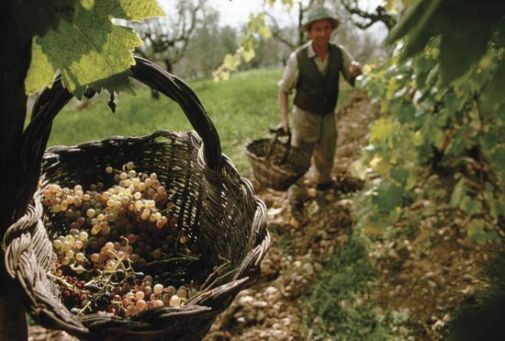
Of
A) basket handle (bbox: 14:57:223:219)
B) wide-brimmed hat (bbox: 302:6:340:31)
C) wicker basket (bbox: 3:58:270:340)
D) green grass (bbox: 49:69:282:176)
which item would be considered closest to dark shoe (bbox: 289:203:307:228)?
green grass (bbox: 49:69:282:176)

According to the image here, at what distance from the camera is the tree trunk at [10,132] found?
0.64m

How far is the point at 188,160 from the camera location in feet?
A: 5.35

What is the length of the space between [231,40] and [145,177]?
102ft

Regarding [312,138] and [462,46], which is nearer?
[462,46]

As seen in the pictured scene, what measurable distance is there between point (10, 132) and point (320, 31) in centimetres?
382

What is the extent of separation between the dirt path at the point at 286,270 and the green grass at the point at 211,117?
132cm

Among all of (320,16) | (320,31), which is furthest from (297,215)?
(320,16)

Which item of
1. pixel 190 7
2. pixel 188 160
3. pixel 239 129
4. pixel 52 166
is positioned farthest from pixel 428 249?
pixel 190 7

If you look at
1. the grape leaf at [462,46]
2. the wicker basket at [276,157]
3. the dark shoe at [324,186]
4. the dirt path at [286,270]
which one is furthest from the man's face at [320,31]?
the grape leaf at [462,46]

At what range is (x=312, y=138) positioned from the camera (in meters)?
4.63

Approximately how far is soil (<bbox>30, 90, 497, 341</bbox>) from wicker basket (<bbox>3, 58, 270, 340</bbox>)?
1.58 meters

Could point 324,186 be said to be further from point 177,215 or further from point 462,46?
point 462,46

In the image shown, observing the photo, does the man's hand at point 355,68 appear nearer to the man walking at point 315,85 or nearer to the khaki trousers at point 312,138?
the man walking at point 315,85

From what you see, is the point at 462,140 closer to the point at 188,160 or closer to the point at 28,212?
the point at 188,160
